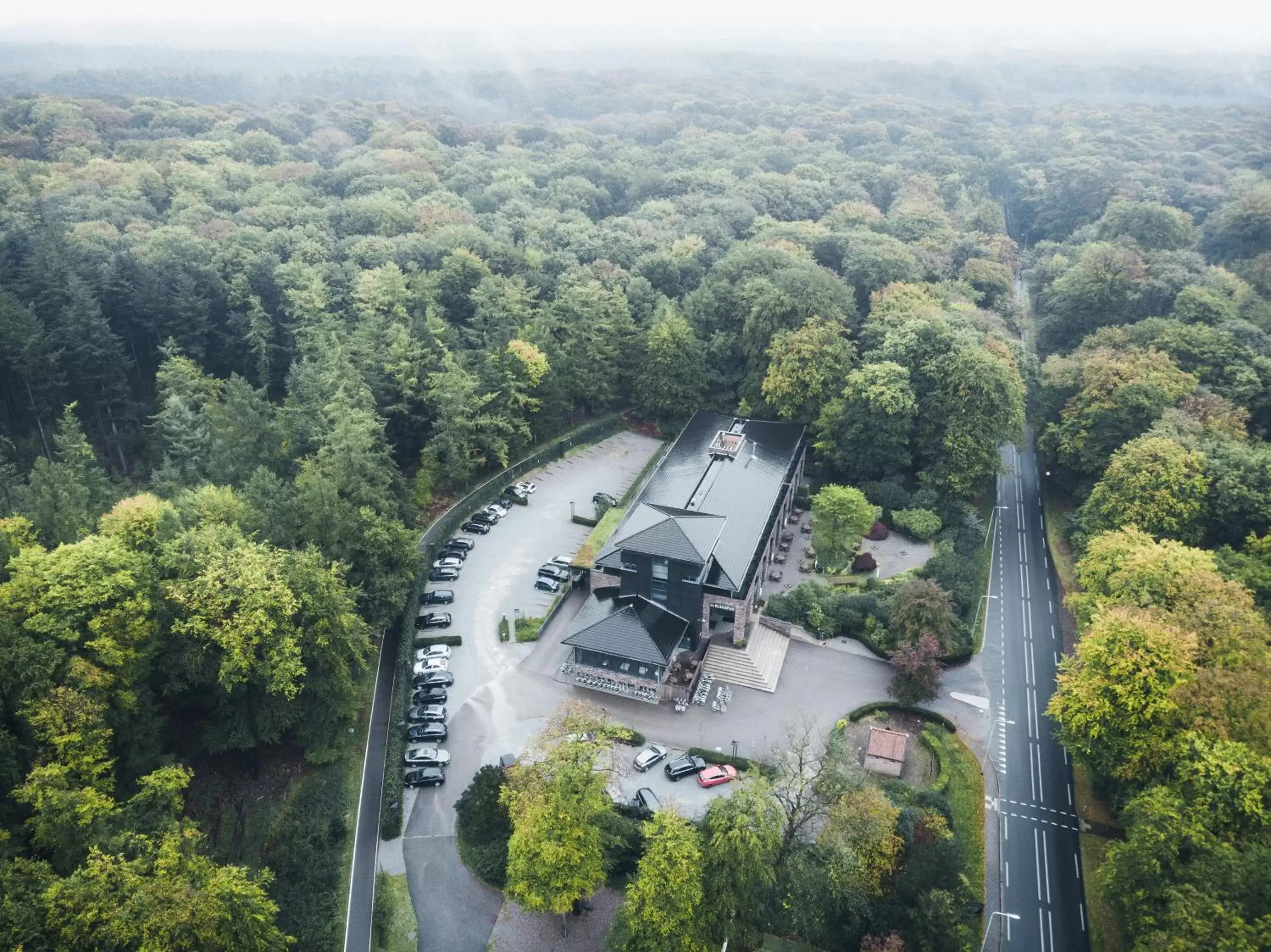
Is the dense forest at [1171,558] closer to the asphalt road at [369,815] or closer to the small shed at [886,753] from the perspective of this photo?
the small shed at [886,753]

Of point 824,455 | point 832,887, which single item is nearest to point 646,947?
point 832,887

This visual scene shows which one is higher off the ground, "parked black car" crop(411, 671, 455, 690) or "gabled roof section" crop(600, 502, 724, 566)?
"gabled roof section" crop(600, 502, 724, 566)

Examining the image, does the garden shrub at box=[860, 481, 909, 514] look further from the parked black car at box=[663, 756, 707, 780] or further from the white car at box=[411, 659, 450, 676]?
the white car at box=[411, 659, 450, 676]

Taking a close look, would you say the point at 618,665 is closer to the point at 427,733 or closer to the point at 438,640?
the point at 427,733

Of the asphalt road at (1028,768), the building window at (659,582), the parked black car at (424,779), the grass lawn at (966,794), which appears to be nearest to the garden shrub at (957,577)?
the asphalt road at (1028,768)

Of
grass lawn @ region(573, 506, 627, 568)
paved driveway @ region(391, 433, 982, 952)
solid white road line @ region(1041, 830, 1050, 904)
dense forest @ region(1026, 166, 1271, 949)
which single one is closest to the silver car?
paved driveway @ region(391, 433, 982, 952)

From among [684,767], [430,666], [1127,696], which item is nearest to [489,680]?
[430,666]
